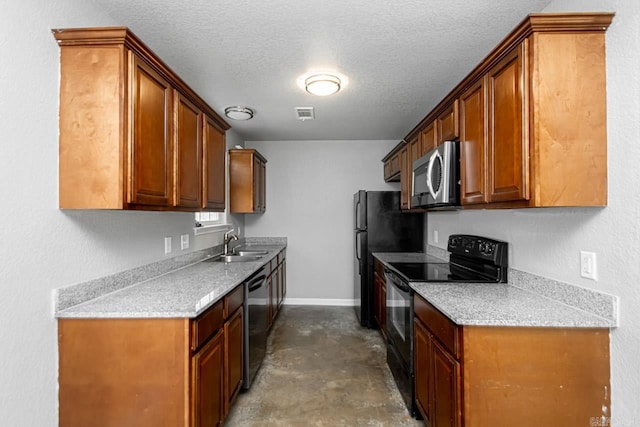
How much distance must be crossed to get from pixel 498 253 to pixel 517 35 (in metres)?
1.32

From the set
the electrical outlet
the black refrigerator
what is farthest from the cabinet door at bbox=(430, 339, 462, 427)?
the black refrigerator

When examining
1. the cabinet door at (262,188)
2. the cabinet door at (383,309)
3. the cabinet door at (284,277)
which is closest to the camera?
the cabinet door at (383,309)

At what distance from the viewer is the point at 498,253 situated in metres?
2.23

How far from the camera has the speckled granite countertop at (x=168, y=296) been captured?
1551 millimetres

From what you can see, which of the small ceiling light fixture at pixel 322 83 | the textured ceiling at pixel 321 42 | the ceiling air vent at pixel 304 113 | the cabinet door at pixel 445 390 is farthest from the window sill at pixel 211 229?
the cabinet door at pixel 445 390

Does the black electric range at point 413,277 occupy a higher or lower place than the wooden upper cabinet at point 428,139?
lower

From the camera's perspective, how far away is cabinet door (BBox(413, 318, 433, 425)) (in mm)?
1902

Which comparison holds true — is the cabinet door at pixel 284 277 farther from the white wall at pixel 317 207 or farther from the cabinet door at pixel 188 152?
the cabinet door at pixel 188 152

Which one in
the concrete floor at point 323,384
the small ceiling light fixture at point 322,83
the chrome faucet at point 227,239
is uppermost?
the small ceiling light fixture at point 322,83

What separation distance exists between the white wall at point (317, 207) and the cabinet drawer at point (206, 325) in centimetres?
301

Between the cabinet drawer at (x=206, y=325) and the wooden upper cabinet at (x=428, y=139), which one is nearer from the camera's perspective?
the cabinet drawer at (x=206, y=325)

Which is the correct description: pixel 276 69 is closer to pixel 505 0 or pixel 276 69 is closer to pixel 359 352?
pixel 505 0

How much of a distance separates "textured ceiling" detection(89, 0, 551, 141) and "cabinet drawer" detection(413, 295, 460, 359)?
162 cm

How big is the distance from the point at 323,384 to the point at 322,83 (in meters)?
2.38
